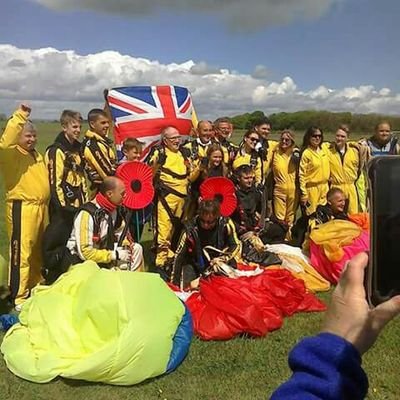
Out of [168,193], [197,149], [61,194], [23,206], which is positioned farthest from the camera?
[197,149]

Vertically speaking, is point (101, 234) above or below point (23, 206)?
below

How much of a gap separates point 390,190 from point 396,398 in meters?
3.14

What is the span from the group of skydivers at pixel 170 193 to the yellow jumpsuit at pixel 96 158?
0.5 inches

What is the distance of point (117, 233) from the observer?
5.50 m

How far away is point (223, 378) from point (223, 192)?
8.99ft

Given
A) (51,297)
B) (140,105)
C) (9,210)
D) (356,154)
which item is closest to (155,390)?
(51,297)

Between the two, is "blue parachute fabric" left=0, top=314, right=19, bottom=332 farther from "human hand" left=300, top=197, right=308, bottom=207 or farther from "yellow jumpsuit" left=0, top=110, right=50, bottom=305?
"human hand" left=300, top=197, right=308, bottom=207

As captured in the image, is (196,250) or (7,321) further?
(196,250)

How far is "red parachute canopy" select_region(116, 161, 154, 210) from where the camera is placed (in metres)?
5.86

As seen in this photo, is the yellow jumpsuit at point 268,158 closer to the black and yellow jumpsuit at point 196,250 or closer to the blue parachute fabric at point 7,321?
the black and yellow jumpsuit at point 196,250

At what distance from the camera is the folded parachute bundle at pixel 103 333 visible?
3678mm

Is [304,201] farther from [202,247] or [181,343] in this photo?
[181,343]

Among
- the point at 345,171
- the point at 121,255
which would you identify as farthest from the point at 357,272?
the point at 345,171

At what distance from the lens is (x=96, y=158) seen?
6016 millimetres
